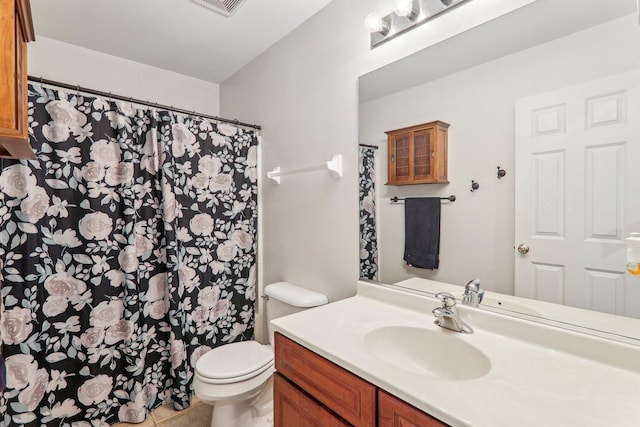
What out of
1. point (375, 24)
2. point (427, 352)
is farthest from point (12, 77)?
point (427, 352)

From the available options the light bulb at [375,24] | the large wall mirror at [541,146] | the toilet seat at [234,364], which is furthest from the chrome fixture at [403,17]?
the toilet seat at [234,364]

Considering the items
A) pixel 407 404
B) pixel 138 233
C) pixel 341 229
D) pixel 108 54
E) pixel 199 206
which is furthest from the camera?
pixel 108 54

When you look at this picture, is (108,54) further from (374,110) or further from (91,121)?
(374,110)

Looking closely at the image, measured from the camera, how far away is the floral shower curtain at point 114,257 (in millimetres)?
1484

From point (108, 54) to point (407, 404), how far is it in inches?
108

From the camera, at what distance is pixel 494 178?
1116 mm

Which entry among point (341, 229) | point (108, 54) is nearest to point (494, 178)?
point (341, 229)

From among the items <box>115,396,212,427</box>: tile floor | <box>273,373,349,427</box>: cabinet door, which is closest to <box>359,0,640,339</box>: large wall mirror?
<box>273,373,349,427</box>: cabinet door

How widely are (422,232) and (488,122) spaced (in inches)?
19.7

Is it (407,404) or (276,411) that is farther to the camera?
(276,411)

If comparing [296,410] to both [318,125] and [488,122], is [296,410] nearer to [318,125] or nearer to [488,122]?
[488,122]

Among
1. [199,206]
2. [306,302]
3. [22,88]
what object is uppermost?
[22,88]

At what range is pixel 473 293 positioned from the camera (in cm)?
115

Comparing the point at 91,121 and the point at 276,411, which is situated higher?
the point at 91,121
